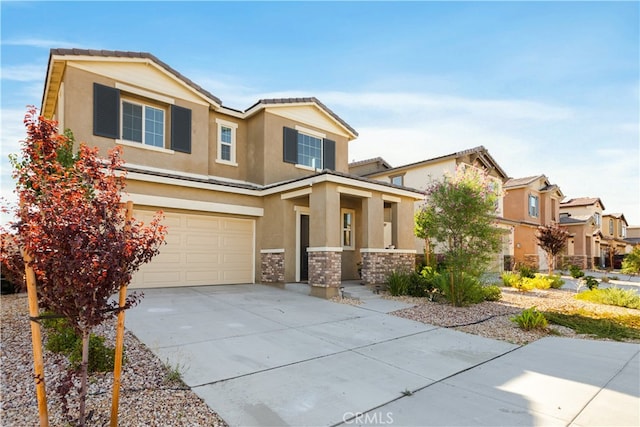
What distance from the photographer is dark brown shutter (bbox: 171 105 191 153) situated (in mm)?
12578

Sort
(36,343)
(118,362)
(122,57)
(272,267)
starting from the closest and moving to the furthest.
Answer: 1. (36,343)
2. (118,362)
3. (122,57)
4. (272,267)

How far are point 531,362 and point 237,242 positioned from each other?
→ 9669 millimetres

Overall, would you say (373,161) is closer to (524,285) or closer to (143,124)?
(524,285)

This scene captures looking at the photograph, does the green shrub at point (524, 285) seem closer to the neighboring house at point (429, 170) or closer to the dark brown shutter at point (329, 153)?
the neighboring house at point (429, 170)

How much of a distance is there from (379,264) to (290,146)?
6.13m

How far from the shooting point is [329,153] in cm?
1631

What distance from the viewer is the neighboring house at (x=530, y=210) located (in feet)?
84.0

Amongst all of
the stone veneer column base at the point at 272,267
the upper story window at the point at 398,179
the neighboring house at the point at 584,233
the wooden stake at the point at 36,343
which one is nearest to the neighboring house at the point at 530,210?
the neighboring house at the point at 584,233

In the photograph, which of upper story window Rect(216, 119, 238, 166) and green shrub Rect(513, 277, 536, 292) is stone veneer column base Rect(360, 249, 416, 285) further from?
upper story window Rect(216, 119, 238, 166)

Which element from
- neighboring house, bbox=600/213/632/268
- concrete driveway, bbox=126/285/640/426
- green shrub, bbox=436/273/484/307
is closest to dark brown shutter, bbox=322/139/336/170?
green shrub, bbox=436/273/484/307

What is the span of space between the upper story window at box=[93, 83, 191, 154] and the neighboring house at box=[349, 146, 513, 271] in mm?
12798

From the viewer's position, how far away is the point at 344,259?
48.2 ft

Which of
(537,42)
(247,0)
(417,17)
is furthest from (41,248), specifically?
(537,42)

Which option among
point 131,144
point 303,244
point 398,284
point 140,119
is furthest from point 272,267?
point 140,119
